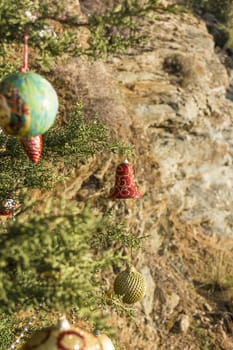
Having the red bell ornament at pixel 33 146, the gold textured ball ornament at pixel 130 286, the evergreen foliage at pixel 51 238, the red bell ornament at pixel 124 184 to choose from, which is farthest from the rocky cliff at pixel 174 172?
the evergreen foliage at pixel 51 238

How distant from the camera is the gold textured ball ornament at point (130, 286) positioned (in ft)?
12.6

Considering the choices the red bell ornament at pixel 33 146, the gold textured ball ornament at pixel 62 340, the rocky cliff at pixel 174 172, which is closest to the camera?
the gold textured ball ornament at pixel 62 340

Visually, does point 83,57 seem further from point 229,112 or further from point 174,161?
point 229,112

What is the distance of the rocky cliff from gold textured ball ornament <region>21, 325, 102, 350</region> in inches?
157

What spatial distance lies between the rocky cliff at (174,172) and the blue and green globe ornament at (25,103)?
4001 mm

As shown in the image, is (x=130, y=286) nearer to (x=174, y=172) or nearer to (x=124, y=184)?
(x=124, y=184)

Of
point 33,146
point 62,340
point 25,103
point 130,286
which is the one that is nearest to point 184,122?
point 130,286

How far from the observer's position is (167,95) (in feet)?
29.6

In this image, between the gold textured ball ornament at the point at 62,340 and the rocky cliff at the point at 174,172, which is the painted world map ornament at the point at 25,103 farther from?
the rocky cliff at the point at 174,172

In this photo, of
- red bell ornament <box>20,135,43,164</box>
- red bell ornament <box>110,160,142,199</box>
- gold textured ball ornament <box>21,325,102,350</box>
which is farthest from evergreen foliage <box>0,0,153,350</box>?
red bell ornament <box>110,160,142,199</box>

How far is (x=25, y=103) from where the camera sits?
1.89 metres

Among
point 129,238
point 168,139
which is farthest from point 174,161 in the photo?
point 129,238

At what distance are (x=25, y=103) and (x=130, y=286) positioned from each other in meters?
2.36

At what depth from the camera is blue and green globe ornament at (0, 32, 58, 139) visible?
6.16 ft
